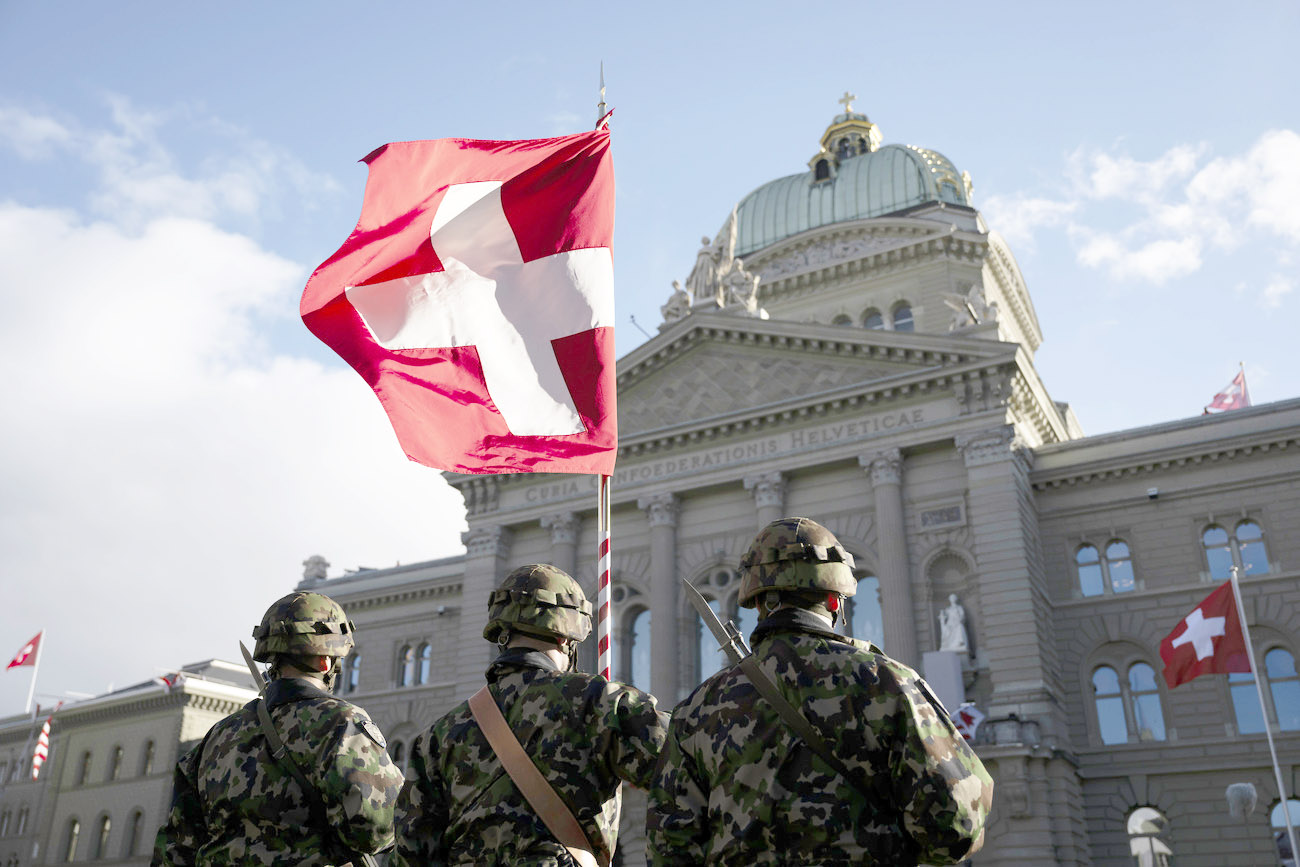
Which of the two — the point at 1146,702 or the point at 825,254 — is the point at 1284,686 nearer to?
the point at 1146,702

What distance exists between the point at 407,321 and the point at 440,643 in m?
30.2

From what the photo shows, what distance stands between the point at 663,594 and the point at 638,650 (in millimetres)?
2071

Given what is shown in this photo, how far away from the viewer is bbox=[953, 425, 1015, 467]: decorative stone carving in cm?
2684

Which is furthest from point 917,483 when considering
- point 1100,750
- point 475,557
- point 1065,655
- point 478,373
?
point 478,373

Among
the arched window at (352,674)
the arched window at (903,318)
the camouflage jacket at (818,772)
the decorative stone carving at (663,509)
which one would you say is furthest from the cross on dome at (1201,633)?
the arched window at (352,674)

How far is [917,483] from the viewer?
28.2 metres

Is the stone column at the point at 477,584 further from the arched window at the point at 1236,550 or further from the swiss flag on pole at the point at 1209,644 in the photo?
the arched window at the point at 1236,550

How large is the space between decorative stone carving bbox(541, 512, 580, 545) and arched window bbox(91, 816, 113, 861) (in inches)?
1064

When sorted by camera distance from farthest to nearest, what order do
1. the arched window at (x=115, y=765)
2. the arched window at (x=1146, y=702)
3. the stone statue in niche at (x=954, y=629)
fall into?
the arched window at (x=115, y=765), the arched window at (x=1146, y=702), the stone statue in niche at (x=954, y=629)

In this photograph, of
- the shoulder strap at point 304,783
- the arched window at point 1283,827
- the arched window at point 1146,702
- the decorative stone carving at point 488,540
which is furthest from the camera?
the decorative stone carving at point 488,540

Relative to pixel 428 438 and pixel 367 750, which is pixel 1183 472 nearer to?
pixel 428 438

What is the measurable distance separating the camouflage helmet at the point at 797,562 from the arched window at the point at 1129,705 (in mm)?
25250

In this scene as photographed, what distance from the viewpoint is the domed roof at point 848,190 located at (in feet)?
142

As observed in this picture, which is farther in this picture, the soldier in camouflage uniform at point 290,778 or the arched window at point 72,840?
the arched window at point 72,840
